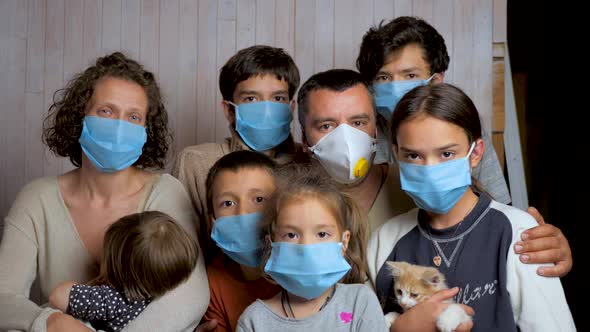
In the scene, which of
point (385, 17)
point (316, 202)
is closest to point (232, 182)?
point (316, 202)

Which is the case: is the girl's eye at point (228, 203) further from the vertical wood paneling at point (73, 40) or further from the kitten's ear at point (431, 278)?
the vertical wood paneling at point (73, 40)

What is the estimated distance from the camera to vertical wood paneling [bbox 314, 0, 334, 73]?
13.3ft

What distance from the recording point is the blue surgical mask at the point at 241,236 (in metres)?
2.32

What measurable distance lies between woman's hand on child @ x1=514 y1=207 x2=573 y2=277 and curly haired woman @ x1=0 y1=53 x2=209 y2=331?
3.45 feet

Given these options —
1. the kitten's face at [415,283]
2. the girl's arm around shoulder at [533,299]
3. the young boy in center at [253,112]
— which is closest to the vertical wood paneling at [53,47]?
the young boy in center at [253,112]

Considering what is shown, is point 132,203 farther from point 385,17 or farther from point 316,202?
point 385,17

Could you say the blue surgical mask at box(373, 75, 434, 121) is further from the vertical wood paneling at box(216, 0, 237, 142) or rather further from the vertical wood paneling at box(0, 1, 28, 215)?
the vertical wood paneling at box(0, 1, 28, 215)

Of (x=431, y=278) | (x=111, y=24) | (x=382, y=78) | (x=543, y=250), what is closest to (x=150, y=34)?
(x=111, y=24)

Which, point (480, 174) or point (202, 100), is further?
point (202, 100)

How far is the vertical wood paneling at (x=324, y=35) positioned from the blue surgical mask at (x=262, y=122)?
1.19m

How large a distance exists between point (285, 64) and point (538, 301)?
142 cm

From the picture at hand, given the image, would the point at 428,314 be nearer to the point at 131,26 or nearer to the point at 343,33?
the point at 343,33

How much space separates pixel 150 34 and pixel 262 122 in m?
1.50

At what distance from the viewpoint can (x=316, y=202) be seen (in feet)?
7.02
